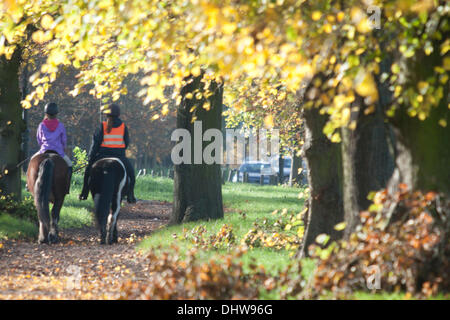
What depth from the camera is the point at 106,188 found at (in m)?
12.8

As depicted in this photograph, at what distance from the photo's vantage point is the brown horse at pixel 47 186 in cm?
1277

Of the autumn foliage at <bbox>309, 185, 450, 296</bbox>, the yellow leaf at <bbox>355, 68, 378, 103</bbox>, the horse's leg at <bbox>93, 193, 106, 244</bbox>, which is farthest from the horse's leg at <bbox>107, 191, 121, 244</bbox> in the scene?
the yellow leaf at <bbox>355, 68, 378, 103</bbox>

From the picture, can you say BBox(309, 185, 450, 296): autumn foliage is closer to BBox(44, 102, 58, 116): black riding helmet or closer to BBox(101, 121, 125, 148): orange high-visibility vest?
BBox(101, 121, 125, 148): orange high-visibility vest

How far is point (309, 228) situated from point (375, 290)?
97.4 inches

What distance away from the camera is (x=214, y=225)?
46.3 feet

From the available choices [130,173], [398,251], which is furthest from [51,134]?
[398,251]

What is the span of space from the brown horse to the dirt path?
344mm

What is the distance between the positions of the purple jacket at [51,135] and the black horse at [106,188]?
78cm

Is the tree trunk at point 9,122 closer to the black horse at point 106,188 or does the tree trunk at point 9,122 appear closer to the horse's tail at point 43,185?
the horse's tail at point 43,185

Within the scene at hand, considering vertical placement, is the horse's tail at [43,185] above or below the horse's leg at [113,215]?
above

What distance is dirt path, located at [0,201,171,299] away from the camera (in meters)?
8.66

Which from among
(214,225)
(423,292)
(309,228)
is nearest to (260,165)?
(214,225)

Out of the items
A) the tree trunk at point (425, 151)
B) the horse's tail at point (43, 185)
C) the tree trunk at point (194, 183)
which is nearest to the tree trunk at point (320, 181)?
the tree trunk at point (425, 151)
